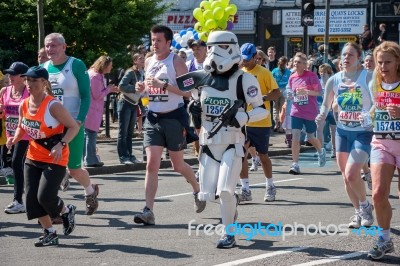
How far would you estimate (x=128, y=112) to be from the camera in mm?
16016

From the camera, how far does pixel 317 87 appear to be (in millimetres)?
14961

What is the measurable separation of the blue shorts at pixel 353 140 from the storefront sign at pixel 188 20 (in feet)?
77.5

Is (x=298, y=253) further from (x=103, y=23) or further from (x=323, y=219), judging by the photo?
(x=103, y=23)

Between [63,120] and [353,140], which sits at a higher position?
[63,120]

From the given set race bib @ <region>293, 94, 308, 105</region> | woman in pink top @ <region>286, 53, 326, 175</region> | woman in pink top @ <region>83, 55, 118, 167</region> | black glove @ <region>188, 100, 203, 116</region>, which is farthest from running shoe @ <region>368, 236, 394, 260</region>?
woman in pink top @ <region>83, 55, 118, 167</region>

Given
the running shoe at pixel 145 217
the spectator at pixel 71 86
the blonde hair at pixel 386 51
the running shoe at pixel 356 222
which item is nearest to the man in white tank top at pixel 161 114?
the running shoe at pixel 145 217

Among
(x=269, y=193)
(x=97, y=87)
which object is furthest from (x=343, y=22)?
(x=269, y=193)

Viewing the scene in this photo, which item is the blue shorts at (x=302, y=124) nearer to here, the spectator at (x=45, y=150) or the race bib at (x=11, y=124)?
the race bib at (x=11, y=124)

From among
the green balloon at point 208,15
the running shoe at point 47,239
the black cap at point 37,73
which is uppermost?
the green balloon at point 208,15

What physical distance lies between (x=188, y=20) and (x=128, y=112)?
57.3 feet

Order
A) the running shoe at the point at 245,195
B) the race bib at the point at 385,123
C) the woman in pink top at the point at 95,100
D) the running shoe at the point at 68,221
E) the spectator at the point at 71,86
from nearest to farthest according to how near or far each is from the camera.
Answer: the race bib at the point at 385,123
the running shoe at the point at 68,221
the spectator at the point at 71,86
the running shoe at the point at 245,195
the woman in pink top at the point at 95,100

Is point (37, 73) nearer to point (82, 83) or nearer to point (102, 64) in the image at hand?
point (82, 83)

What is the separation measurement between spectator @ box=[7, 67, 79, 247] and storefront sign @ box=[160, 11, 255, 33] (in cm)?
2424

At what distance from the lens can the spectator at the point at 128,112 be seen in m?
15.6
